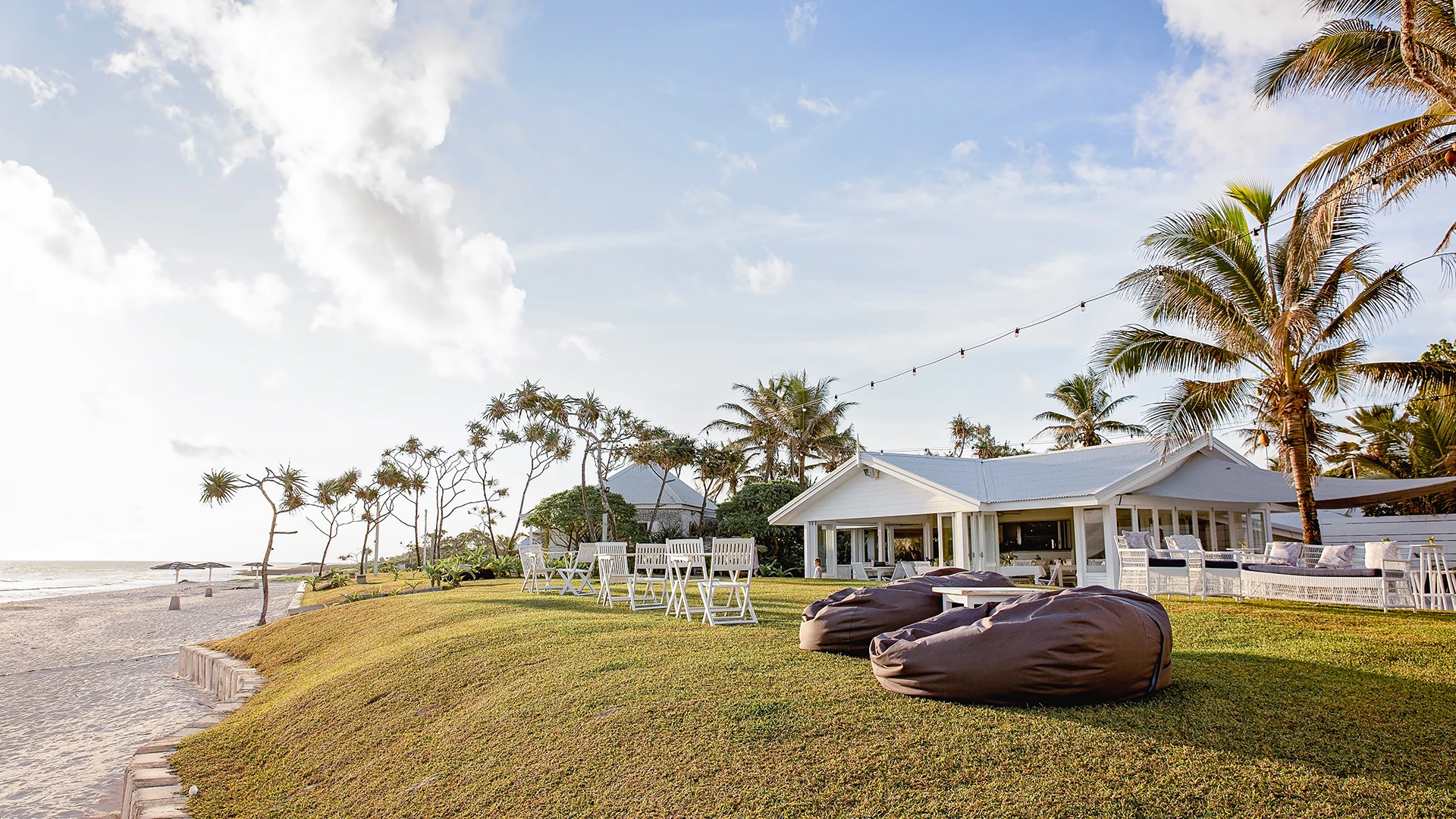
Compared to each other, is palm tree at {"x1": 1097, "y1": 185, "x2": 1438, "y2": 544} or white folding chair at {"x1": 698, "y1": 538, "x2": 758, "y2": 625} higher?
palm tree at {"x1": 1097, "y1": 185, "x2": 1438, "y2": 544}

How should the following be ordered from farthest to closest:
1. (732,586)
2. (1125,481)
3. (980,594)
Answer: (1125,481)
(732,586)
(980,594)

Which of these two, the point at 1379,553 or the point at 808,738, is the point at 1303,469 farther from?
the point at 808,738

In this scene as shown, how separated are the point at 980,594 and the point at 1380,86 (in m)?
8.64

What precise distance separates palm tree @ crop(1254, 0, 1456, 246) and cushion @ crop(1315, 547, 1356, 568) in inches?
162

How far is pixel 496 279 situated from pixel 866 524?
1230 centimetres

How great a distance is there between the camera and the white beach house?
1558 cm

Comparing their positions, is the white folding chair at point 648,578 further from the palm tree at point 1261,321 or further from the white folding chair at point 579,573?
the palm tree at point 1261,321

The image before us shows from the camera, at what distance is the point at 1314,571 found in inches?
402

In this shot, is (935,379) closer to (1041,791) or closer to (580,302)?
(580,302)

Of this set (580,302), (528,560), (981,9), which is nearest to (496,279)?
(580,302)

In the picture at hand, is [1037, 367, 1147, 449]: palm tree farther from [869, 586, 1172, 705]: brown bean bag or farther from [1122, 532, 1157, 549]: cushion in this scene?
[869, 586, 1172, 705]: brown bean bag

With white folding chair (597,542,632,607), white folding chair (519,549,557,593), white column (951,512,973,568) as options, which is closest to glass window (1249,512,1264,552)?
white column (951,512,973,568)

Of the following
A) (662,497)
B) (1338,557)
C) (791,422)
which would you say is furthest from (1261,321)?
(662,497)

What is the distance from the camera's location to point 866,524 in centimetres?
2275
